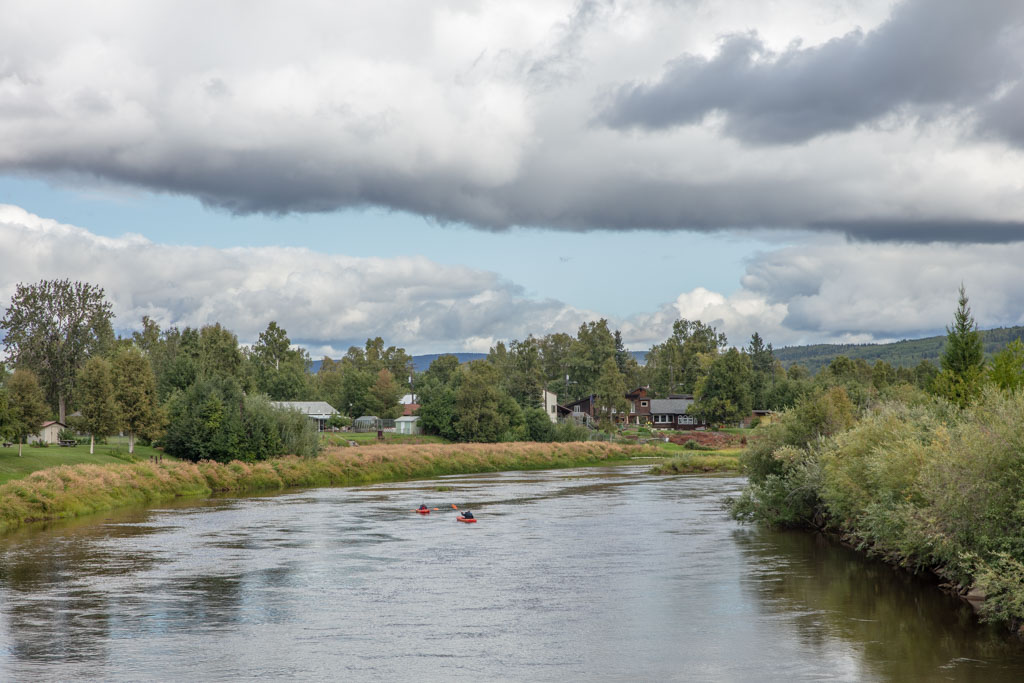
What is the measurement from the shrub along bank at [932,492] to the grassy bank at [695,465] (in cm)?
4376

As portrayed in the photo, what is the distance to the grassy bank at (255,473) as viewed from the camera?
4872 centimetres

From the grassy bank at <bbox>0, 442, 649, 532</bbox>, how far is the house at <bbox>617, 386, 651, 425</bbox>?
196 ft

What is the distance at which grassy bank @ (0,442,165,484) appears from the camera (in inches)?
2155

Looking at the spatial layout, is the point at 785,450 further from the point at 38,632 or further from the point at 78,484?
the point at 78,484

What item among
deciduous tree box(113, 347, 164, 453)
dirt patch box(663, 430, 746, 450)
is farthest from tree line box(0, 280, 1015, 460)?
dirt patch box(663, 430, 746, 450)

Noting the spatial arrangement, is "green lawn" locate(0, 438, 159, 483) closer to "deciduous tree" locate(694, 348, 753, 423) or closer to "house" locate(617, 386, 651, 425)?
"deciduous tree" locate(694, 348, 753, 423)

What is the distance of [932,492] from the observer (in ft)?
83.1

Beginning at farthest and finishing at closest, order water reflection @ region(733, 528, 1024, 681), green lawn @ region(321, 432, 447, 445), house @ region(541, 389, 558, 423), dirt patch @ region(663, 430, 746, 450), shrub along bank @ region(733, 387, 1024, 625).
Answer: house @ region(541, 389, 558, 423) < dirt patch @ region(663, 430, 746, 450) < green lawn @ region(321, 432, 447, 445) < shrub along bank @ region(733, 387, 1024, 625) < water reflection @ region(733, 528, 1024, 681)

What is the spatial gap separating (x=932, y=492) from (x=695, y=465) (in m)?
66.2

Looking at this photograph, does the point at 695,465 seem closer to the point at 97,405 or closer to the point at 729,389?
the point at 97,405

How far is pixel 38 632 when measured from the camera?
23.7m

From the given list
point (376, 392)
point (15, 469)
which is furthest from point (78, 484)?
point (376, 392)

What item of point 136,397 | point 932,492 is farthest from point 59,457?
point 932,492

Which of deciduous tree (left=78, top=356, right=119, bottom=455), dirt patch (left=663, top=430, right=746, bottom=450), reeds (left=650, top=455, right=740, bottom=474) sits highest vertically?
deciduous tree (left=78, top=356, right=119, bottom=455)
